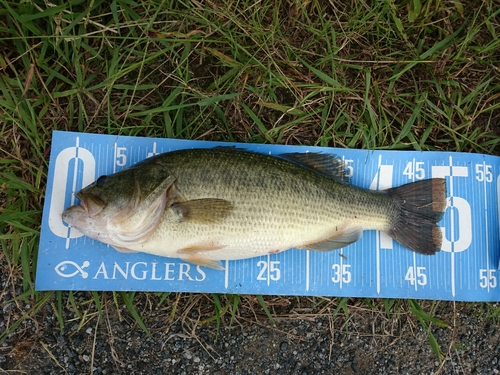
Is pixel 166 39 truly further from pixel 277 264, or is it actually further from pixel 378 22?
pixel 277 264

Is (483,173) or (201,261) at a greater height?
(483,173)

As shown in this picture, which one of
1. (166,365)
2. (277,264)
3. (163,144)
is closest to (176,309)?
(166,365)

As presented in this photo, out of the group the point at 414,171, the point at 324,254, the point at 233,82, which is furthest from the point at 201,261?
the point at 414,171

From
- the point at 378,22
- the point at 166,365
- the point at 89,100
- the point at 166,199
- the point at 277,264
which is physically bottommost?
the point at 166,365

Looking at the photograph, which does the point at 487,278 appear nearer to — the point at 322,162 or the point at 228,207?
the point at 322,162

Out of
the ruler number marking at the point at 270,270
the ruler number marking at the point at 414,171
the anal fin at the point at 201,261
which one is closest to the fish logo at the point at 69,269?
the anal fin at the point at 201,261

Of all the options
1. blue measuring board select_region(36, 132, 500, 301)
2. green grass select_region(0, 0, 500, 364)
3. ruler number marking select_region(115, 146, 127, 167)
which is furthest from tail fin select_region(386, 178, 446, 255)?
ruler number marking select_region(115, 146, 127, 167)

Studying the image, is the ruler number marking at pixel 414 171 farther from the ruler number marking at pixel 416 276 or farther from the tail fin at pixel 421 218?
the ruler number marking at pixel 416 276
